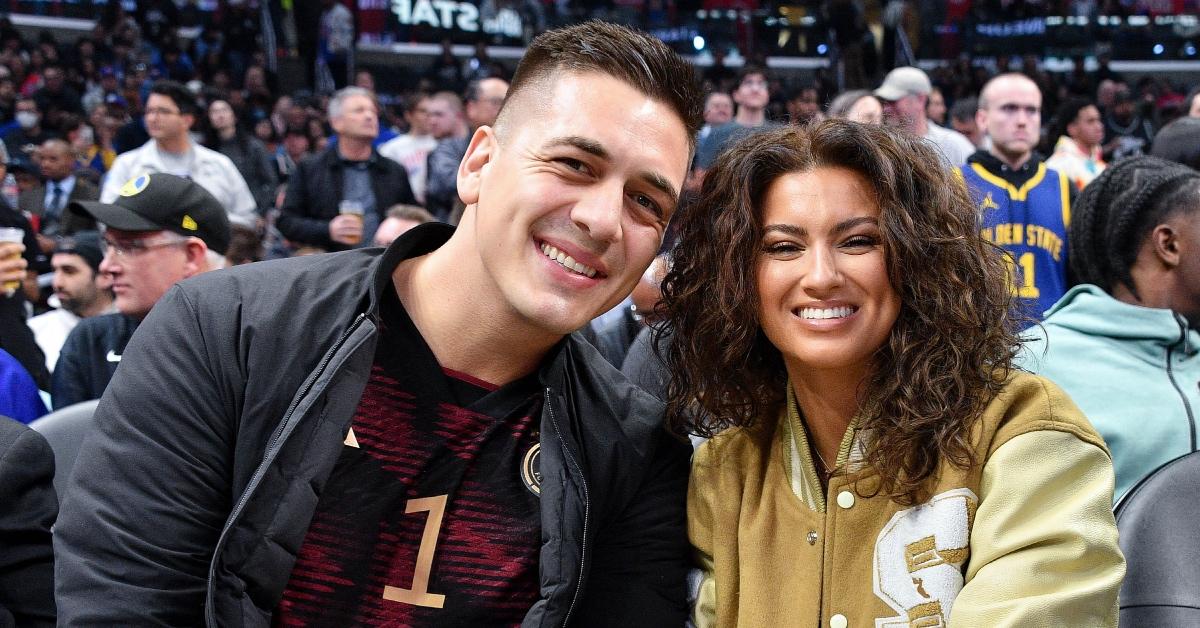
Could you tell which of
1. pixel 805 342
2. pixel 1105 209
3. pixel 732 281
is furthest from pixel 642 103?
pixel 1105 209

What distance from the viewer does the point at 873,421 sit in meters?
2.10

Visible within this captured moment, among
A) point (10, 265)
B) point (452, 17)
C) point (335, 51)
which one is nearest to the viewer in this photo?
point (10, 265)

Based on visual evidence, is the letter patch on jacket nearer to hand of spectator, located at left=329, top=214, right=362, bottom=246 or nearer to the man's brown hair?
the man's brown hair

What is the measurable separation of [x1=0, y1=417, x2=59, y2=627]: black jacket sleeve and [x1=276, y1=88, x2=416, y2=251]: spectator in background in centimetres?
437

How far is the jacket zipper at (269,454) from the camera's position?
1807 millimetres

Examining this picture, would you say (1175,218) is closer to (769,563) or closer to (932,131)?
(769,563)

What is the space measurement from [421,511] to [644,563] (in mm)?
440

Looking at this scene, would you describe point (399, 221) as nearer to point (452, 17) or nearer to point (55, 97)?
point (55, 97)

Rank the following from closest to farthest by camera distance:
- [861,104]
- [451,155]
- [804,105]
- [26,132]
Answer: [861,104]
[451,155]
[804,105]
[26,132]

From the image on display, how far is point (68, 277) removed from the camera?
5355 mm

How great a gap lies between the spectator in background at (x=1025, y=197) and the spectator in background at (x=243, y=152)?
5.34m

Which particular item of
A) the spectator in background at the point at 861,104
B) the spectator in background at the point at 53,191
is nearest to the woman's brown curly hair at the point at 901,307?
the spectator in background at the point at 861,104

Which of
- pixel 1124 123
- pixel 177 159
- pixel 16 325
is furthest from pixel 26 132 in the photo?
pixel 1124 123

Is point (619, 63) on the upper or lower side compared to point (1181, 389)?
upper
